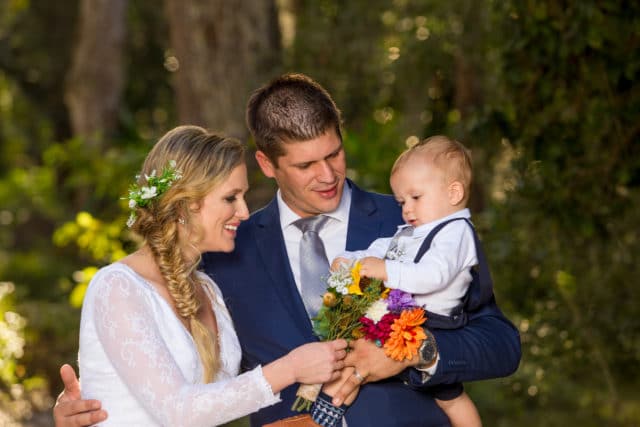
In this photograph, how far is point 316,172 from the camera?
3.55 metres

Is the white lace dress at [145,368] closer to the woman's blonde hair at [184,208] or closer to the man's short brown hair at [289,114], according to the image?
the woman's blonde hair at [184,208]

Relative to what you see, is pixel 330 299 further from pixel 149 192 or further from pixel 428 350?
pixel 149 192

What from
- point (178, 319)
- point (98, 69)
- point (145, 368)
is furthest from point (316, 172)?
point (98, 69)

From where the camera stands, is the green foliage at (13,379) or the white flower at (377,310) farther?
the green foliage at (13,379)

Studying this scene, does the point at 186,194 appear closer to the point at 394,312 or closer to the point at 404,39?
the point at 394,312

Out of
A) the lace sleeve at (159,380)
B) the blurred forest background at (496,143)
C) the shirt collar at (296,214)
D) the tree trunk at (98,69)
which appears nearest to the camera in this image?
the lace sleeve at (159,380)

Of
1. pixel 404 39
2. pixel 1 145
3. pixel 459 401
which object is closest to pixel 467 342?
pixel 459 401

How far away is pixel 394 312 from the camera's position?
10.3 feet

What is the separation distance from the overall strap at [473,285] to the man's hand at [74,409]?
114cm

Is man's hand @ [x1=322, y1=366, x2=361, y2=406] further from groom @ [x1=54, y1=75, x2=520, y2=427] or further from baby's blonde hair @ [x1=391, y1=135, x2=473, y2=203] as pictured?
baby's blonde hair @ [x1=391, y1=135, x2=473, y2=203]

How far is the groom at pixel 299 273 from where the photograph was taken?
3234mm

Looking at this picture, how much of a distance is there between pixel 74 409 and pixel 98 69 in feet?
35.4

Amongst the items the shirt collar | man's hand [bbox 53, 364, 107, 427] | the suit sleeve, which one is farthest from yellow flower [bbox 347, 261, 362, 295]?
man's hand [bbox 53, 364, 107, 427]

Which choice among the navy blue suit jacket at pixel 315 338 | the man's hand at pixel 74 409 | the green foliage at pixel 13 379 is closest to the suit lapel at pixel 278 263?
the navy blue suit jacket at pixel 315 338
